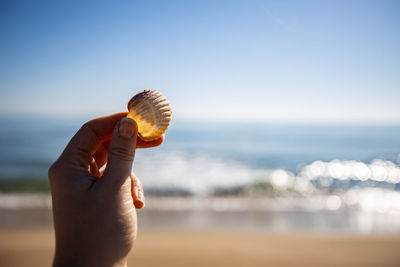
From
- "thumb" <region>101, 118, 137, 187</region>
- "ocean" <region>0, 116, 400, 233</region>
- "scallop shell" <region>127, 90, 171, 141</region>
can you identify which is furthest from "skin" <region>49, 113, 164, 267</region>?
"ocean" <region>0, 116, 400, 233</region>

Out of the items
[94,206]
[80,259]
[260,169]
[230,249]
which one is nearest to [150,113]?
[94,206]

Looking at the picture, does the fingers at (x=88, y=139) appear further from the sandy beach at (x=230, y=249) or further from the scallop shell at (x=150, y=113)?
the sandy beach at (x=230, y=249)

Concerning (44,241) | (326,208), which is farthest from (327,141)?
(44,241)

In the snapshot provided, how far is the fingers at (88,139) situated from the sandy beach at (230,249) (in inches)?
145

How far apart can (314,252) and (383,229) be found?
8.17ft

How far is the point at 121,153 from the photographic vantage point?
1.79m

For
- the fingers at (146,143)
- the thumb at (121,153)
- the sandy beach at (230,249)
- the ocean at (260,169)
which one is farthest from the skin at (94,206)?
the ocean at (260,169)

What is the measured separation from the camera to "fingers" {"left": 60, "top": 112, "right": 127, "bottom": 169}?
73.0 inches

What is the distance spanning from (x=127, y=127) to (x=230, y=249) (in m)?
4.46

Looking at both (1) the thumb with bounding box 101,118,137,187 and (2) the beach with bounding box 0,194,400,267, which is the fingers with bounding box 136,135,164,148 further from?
(2) the beach with bounding box 0,194,400,267

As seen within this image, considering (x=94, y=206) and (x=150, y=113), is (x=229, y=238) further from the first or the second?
(x=94, y=206)

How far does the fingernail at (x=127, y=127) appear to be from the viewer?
184 cm

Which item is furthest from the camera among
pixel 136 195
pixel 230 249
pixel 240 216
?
pixel 240 216

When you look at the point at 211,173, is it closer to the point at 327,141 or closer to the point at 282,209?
the point at 282,209
